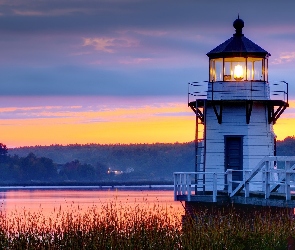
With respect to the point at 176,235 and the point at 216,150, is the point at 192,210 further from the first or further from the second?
the point at 176,235

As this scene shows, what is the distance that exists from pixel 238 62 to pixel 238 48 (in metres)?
0.56

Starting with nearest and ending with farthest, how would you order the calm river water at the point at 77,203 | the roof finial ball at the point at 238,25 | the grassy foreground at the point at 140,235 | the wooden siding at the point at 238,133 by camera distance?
the grassy foreground at the point at 140,235 < the calm river water at the point at 77,203 < the wooden siding at the point at 238,133 < the roof finial ball at the point at 238,25

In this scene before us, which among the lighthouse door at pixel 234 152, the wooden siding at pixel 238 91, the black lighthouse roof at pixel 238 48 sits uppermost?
the black lighthouse roof at pixel 238 48

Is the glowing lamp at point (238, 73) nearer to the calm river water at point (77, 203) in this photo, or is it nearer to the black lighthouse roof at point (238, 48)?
the black lighthouse roof at point (238, 48)

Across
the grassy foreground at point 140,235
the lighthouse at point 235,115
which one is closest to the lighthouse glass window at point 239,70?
the lighthouse at point 235,115

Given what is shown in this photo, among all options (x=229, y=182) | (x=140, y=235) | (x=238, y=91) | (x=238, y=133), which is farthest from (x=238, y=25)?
(x=140, y=235)

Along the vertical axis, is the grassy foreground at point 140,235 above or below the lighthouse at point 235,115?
below

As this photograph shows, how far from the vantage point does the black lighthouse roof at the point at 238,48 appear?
1483 inches

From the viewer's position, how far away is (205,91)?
37906 mm

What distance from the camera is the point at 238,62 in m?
38.0

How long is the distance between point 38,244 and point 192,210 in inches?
407

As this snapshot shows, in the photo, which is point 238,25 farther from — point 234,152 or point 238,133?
point 234,152

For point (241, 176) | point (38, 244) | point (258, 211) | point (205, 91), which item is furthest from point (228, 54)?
point (38, 244)

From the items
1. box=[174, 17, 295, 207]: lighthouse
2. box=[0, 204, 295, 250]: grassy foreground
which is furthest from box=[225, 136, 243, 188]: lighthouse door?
box=[0, 204, 295, 250]: grassy foreground
